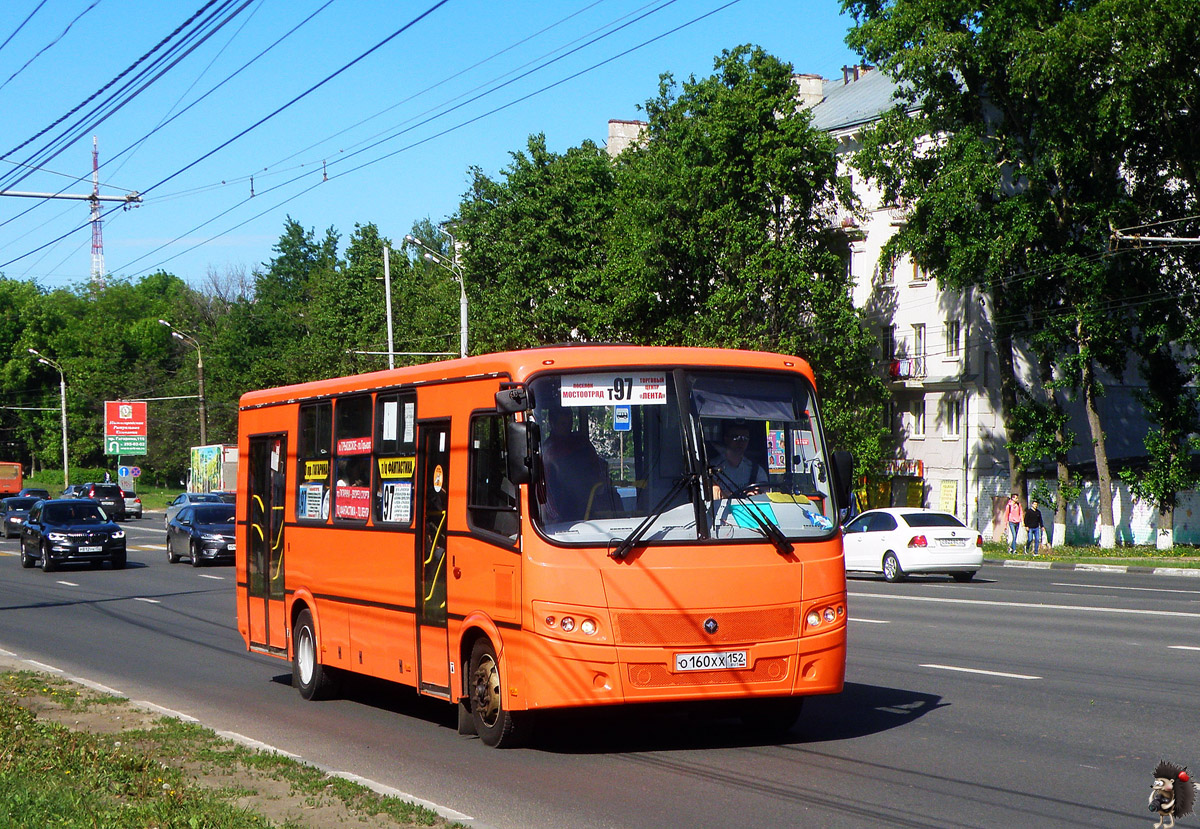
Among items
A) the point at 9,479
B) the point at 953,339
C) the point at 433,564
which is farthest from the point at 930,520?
the point at 9,479

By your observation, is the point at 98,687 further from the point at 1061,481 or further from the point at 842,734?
the point at 1061,481

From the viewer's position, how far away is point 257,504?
14312mm

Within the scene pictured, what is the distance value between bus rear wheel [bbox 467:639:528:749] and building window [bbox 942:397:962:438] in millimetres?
46821

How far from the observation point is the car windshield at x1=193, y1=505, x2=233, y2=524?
3606 cm

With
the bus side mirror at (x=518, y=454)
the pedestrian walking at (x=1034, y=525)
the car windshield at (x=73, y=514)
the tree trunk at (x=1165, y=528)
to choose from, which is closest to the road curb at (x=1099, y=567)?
the pedestrian walking at (x=1034, y=525)

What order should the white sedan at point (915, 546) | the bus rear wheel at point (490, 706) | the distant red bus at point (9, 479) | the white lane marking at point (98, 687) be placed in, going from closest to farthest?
the bus rear wheel at point (490, 706) → the white lane marking at point (98, 687) → the white sedan at point (915, 546) → the distant red bus at point (9, 479)

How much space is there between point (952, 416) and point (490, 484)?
47275mm

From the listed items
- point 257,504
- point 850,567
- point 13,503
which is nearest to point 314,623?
point 257,504

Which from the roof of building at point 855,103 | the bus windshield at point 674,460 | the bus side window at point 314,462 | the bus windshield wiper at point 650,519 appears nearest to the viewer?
the bus windshield wiper at point 650,519

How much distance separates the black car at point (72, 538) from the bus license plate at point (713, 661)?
28129mm

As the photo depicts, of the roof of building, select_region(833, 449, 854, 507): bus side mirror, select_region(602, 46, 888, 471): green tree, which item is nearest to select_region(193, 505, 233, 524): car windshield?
select_region(602, 46, 888, 471): green tree

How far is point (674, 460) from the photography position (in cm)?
938

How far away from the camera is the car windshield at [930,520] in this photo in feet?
95.5

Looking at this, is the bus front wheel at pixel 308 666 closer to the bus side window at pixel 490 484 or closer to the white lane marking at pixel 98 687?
the white lane marking at pixel 98 687
